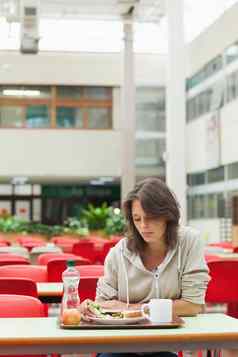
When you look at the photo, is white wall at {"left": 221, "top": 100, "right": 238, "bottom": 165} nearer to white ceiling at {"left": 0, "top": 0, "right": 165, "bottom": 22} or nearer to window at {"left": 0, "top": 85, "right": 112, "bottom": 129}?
white ceiling at {"left": 0, "top": 0, "right": 165, "bottom": 22}

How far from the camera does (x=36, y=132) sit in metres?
21.9

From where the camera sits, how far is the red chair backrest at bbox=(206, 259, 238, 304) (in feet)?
18.7

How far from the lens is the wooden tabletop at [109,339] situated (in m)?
2.41

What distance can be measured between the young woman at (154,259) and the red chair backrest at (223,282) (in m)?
2.47

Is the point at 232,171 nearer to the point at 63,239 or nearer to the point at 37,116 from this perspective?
the point at 63,239

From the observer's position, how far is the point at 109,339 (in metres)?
2.43

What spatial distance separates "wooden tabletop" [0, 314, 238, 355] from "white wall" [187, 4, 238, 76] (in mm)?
14804

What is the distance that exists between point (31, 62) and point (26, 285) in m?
18.5

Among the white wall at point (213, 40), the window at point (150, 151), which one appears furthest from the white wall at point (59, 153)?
the white wall at point (213, 40)

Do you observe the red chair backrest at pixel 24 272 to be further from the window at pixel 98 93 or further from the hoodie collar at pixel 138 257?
the window at pixel 98 93

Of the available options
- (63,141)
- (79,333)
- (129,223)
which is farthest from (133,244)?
(63,141)

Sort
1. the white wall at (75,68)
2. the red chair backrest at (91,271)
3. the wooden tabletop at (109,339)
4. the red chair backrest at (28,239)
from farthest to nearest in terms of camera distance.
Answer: the white wall at (75,68) → the red chair backrest at (28,239) → the red chair backrest at (91,271) → the wooden tabletop at (109,339)

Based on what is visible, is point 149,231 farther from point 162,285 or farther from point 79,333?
point 79,333

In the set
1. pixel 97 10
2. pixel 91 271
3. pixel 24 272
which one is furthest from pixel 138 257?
pixel 97 10
